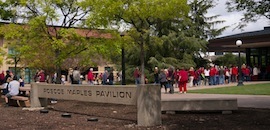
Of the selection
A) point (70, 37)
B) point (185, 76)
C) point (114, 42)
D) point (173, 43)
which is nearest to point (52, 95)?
point (70, 37)

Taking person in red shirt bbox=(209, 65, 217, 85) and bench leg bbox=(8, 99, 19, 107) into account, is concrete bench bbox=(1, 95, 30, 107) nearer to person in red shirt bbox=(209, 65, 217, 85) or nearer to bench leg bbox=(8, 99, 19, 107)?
bench leg bbox=(8, 99, 19, 107)

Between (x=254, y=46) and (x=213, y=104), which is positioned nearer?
(x=213, y=104)

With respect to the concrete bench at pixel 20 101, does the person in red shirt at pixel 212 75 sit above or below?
above

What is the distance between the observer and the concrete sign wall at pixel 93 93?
9.95m

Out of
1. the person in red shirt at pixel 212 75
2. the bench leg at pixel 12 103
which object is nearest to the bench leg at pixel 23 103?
the bench leg at pixel 12 103

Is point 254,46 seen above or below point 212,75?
above

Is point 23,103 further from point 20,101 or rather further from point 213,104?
point 213,104

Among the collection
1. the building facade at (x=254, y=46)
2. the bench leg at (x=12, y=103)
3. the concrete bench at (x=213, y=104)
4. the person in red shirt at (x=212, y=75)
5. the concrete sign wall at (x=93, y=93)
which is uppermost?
the building facade at (x=254, y=46)

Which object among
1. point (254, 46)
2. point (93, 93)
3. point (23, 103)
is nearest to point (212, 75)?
point (254, 46)

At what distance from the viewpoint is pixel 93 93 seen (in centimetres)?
1153

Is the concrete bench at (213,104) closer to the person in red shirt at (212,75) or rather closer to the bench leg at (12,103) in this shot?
the bench leg at (12,103)

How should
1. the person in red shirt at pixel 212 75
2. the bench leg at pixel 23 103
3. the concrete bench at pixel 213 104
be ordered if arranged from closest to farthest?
the concrete bench at pixel 213 104 < the bench leg at pixel 23 103 < the person in red shirt at pixel 212 75

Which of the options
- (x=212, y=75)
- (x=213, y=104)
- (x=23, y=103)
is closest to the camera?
(x=213, y=104)

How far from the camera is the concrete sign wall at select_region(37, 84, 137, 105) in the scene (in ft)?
32.6
